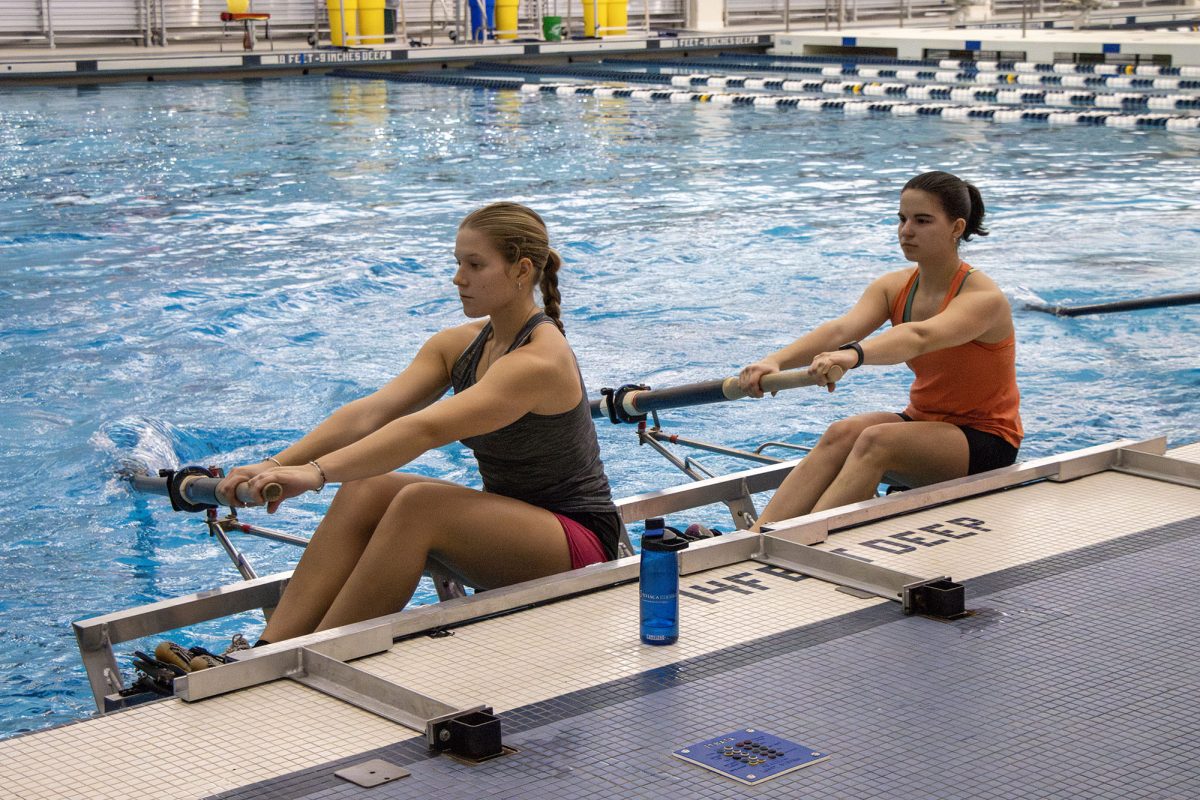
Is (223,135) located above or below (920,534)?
above

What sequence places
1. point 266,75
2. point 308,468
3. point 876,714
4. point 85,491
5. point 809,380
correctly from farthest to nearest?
point 266,75
point 85,491
point 809,380
point 308,468
point 876,714

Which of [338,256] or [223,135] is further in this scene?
[223,135]

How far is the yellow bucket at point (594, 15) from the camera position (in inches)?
958

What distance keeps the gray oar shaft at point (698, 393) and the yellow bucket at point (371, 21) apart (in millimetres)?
20053

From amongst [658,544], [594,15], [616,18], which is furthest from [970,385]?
[616,18]

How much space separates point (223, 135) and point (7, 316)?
7616 mm

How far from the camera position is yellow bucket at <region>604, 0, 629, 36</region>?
24.8 meters

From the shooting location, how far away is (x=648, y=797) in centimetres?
213

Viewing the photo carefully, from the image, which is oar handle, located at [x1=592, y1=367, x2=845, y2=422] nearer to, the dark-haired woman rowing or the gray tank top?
the dark-haired woman rowing

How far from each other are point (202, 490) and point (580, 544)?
811 millimetres

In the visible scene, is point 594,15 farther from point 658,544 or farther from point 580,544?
point 658,544

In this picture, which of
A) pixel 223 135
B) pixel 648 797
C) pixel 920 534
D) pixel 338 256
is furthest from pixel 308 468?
pixel 223 135

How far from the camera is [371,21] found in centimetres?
2292

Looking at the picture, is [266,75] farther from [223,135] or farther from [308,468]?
[308,468]
